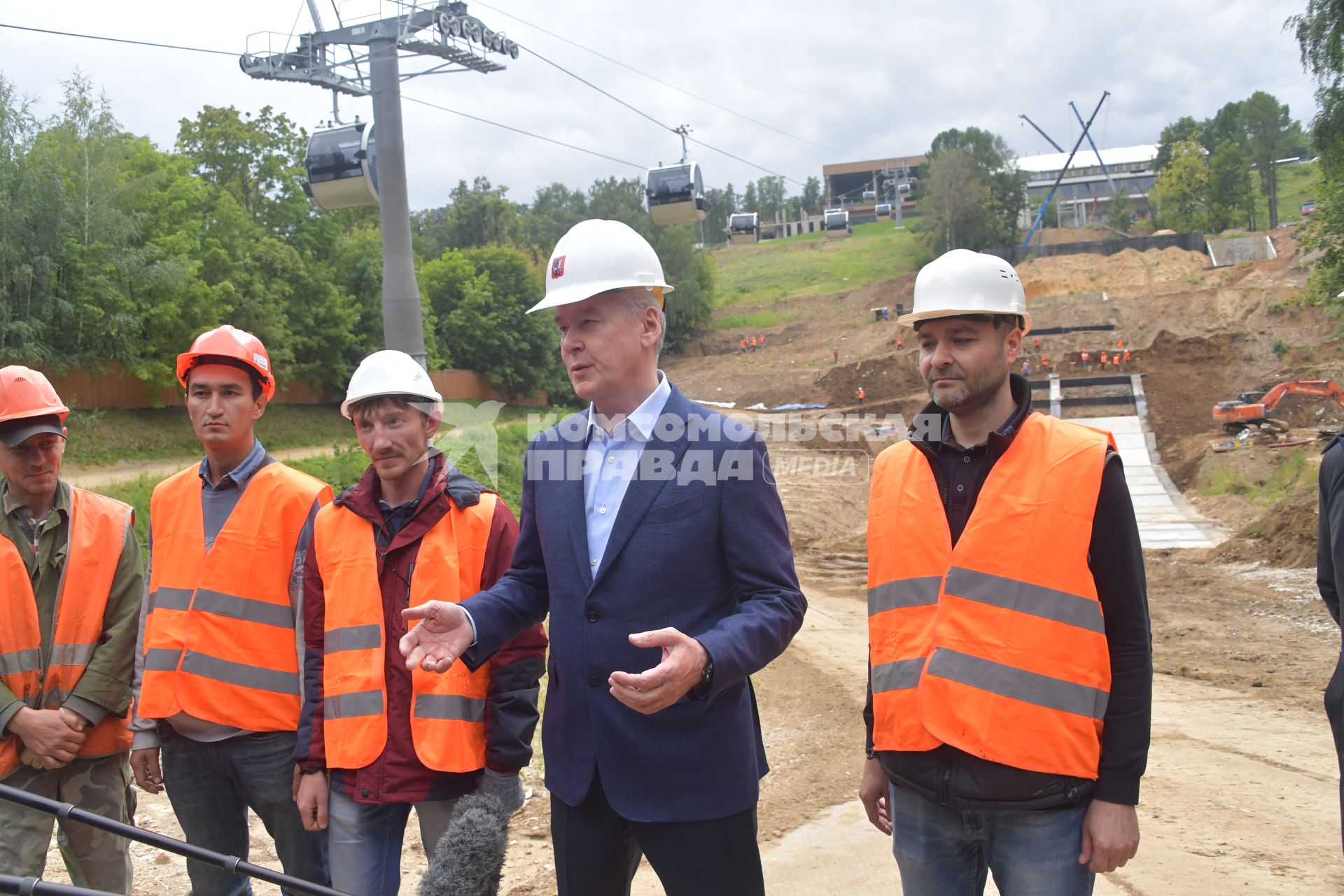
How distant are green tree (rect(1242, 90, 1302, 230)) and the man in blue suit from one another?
107020 millimetres

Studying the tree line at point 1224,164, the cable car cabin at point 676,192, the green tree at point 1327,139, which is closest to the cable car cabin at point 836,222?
the green tree at point 1327,139

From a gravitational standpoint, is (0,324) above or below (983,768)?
above

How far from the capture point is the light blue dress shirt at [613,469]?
2.63 metres

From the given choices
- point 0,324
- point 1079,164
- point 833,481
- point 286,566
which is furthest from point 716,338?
point 1079,164

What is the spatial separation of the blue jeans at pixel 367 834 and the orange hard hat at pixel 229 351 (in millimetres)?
1545

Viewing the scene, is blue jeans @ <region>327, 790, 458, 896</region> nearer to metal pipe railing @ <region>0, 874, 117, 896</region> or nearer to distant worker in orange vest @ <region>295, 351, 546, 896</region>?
distant worker in orange vest @ <region>295, 351, 546, 896</region>

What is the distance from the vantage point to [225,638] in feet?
11.7

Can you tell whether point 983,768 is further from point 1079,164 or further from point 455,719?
point 1079,164

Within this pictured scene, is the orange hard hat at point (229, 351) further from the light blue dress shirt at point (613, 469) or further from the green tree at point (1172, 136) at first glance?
the green tree at point (1172, 136)

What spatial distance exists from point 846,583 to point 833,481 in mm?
8764

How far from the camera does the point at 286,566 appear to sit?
12.1 feet

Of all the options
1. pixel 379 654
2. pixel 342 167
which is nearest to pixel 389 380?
pixel 379 654

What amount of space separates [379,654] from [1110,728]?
217cm

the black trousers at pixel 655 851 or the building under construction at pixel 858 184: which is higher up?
the building under construction at pixel 858 184
